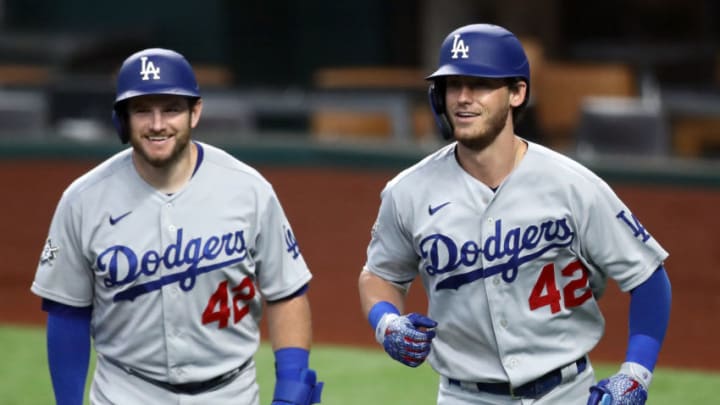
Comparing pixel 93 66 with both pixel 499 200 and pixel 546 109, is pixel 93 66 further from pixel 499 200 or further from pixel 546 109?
pixel 499 200

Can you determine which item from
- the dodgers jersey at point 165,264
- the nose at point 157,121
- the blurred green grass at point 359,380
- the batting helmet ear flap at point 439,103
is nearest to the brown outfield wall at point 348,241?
the blurred green grass at point 359,380

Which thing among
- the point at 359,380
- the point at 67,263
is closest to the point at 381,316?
the point at 67,263

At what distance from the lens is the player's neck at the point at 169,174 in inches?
171

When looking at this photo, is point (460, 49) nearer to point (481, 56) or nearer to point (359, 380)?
point (481, 56)

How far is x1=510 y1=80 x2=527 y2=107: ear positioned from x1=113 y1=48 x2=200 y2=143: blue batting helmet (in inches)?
37.2

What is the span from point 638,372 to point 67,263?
173 cm

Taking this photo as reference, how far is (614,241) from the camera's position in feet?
13.5

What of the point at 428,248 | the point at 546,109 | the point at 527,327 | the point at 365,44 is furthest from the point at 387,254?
the point at 365,44

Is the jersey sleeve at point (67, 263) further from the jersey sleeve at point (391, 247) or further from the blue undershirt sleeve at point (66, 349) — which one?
the jersey sleeve at point (391, 247)

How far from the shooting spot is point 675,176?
8.69 meters

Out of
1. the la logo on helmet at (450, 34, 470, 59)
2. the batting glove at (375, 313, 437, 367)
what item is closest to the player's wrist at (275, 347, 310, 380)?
the batting glove at (375, 313, 437, 367)

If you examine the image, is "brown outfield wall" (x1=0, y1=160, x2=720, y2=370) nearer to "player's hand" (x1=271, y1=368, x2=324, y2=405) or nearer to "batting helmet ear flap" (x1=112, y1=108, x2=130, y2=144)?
"player's hand" (x1=271, y1=368, x2=324, y2=405)

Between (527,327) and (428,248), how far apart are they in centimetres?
37

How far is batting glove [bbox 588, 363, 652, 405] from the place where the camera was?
157 inches
